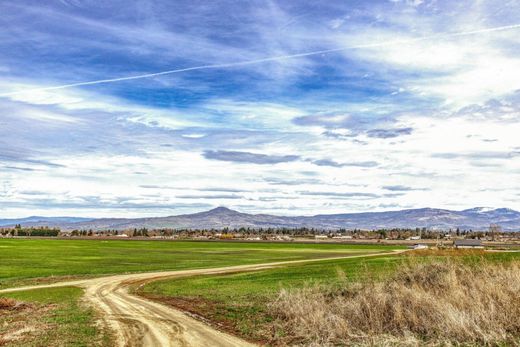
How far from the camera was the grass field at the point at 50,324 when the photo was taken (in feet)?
78.9

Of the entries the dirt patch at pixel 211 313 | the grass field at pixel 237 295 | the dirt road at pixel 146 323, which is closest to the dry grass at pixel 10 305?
the dirt road at pixel 146 323

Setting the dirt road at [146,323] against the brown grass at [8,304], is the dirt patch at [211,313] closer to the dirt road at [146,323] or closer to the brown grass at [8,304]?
the dirt road at [146,323]

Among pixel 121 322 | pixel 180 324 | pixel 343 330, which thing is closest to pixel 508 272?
pixel 343 330

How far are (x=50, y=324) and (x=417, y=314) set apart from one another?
20396mm

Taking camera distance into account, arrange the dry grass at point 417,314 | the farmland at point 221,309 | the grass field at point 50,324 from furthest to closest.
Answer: the farmland at point 221,309 → the grass field at point 50,324 → the dry grass at point 417,314

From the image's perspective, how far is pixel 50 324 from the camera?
28422mm

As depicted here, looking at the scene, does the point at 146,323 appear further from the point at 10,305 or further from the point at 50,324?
the point at 10,305

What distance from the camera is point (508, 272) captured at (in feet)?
87.5

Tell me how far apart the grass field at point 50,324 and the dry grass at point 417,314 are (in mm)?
9948

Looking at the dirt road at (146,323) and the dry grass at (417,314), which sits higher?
the dry grass at (417,314)

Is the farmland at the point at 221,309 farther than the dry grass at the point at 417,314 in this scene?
Yes

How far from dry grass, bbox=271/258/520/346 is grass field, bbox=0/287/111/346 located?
995 centimetres

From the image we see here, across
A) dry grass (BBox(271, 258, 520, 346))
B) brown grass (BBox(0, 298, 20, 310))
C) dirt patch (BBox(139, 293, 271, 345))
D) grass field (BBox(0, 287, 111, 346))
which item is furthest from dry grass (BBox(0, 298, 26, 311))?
dry grass (BBox(271, 258, 520, 346))

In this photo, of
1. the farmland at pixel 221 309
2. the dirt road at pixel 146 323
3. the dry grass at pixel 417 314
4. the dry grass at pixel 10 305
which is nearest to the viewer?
the dry grass at pixel 417 314
